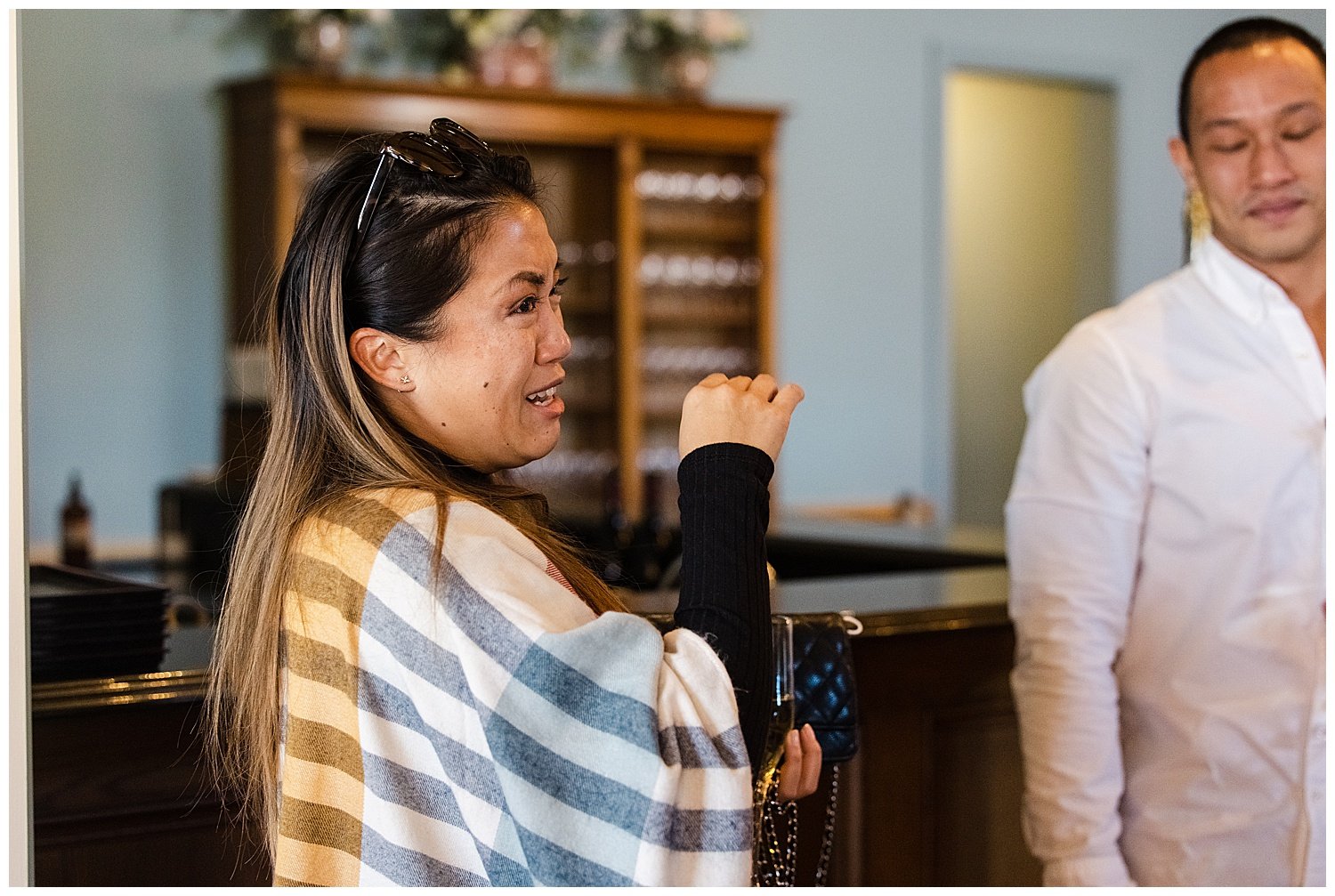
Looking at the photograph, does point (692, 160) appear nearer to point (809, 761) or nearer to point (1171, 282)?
point (1171, 282)

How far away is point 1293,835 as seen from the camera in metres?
1.85

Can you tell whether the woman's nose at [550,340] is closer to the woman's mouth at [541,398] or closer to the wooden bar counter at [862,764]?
the woman's mouth at [541,398]

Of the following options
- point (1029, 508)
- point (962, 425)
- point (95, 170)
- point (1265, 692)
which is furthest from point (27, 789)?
point (962, 425)

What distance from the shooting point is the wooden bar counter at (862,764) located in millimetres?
1701

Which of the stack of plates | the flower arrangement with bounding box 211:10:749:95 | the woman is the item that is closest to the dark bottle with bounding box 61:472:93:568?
the flower arrangement with bounding box 211:10:749:95

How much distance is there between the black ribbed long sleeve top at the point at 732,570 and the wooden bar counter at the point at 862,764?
812 millimetres

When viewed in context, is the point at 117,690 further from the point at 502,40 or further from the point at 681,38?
the point at 681,38

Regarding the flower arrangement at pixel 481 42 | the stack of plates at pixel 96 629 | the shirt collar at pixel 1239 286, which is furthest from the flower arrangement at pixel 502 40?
the shirt collar at pixel 1239 286

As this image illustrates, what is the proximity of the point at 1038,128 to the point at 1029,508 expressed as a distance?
5.74m

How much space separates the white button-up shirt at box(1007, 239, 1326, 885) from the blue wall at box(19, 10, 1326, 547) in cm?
302

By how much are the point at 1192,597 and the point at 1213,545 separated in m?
0.07

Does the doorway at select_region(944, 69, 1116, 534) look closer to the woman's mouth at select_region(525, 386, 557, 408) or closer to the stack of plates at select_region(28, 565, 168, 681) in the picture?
the stack of plates at select_region(28, 565, 168, 681)

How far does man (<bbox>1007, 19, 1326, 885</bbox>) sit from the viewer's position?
6.04ft

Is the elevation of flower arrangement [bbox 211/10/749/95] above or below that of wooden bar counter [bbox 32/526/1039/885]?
above
